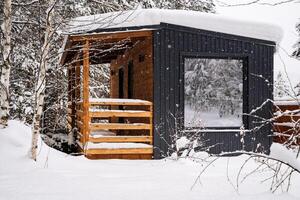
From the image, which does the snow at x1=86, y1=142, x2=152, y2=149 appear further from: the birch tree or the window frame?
the birch tree

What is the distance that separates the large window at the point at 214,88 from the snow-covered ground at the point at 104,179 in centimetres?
2112

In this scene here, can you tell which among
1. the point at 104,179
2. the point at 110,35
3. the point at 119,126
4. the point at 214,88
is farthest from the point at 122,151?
the point at 214,88

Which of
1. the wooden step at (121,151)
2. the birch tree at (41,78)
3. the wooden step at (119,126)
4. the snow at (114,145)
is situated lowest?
the wooden step at (121,151)

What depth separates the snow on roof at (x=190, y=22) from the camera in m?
10.4

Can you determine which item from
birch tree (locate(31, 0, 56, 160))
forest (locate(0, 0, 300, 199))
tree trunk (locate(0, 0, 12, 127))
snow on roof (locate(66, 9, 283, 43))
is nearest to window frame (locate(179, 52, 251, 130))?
→ forest (locate(0, 0, 300, 199))

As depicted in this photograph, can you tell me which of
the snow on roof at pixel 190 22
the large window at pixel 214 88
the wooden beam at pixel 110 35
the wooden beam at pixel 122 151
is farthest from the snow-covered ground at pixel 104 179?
the large window at pixel 214 88

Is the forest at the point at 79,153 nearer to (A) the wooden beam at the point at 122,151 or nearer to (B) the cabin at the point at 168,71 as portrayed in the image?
(B) the cabin at the point at 168,71

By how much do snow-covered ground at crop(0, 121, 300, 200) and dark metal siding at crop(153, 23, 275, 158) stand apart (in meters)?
1.63

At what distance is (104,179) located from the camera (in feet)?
22.0

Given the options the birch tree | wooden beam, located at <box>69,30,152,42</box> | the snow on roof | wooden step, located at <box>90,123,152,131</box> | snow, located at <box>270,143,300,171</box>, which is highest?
the snow on roof

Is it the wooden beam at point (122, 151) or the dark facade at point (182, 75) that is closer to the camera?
the wooden beam at point (122, 151)

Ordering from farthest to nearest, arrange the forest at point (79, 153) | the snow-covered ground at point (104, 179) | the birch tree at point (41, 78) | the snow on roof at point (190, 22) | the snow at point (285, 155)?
the snow on roof at point (190, 22), the birch tree at point (41, 78), the snow-covered ground at point (104, 179), the forest at point (79, 153), the snow at point (285, 155)

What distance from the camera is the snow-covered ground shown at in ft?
16.9

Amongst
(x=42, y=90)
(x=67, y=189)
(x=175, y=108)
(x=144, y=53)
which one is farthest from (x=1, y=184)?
(x=144, y=53)
